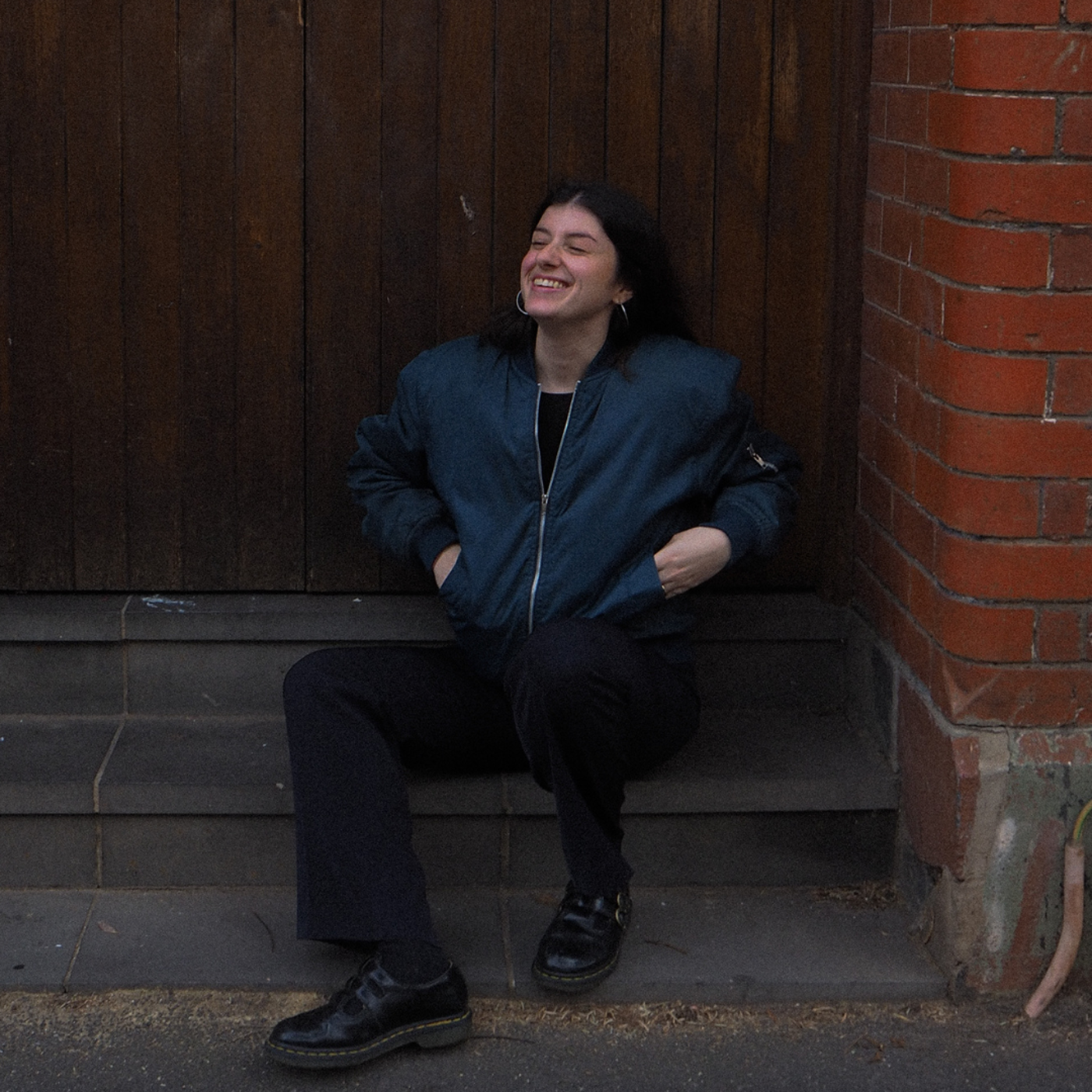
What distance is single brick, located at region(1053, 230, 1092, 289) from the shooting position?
297 centimetres

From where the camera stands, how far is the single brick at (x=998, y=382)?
301 centimetres

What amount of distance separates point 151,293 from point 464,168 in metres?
0.75

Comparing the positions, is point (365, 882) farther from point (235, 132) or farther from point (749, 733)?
point (235, 132)

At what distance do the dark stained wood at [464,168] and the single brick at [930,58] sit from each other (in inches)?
37.5

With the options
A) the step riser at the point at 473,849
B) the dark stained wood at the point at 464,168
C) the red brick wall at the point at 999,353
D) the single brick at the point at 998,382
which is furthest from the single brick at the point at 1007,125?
the step riser at the point at 473,849

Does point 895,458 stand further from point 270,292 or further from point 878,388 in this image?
point 270,292

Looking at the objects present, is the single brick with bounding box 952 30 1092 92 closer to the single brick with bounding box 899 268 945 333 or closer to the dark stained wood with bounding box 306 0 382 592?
the single brick with bounding box 899 268 945 333

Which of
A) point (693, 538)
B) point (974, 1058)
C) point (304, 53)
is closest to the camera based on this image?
point (974, 1058)

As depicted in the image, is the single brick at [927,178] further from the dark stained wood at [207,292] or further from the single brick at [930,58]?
the dark stained wood at [207,292]

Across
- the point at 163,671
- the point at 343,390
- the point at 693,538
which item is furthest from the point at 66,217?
the point at 693,538

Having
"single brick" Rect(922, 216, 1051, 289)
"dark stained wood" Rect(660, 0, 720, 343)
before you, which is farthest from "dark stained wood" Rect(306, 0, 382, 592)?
"single brick" Rect(922, 216, 1051, 289)

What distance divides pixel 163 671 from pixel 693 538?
1293 mm

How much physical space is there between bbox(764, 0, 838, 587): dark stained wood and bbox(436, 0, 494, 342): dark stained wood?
2.06 ft

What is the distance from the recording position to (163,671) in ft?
12.9
